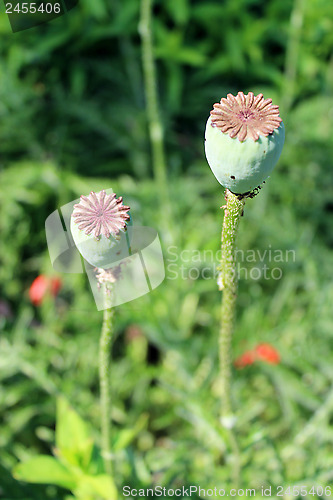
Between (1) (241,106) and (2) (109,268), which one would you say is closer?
(1) (241,106)

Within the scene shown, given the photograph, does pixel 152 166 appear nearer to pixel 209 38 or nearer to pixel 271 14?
pixel 209 38

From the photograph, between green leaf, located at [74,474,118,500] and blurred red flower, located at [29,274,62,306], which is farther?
blurred red flower, located at [29,274,62,306]

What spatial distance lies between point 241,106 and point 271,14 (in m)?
1.86

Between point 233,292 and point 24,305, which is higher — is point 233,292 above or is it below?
below

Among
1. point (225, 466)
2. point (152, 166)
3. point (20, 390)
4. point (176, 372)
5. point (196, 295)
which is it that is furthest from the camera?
point (152, 166)

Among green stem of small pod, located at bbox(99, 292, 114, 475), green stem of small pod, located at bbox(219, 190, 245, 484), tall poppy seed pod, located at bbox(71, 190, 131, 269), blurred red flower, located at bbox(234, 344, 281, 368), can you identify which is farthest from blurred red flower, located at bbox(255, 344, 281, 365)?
tall poppy seed pod, located at bbox(71, 190, 131, 269)

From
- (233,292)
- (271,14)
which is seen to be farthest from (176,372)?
(271,14)

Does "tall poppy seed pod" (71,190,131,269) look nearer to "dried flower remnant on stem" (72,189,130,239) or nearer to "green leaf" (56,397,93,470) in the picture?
"dried flower remnant on stem" (72,189,130,239)

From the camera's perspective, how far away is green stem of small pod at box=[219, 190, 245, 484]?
0.51 m

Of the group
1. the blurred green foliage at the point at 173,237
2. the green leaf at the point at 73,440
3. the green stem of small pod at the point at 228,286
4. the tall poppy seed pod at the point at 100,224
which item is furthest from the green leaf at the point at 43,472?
the tall poppy seed pod at the point at 100,224

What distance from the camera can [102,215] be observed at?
0.49 metres

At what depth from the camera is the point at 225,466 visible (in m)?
1.08

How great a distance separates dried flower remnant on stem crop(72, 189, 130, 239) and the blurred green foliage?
0.47 meters

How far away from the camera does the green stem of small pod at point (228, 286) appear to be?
0.51 m
